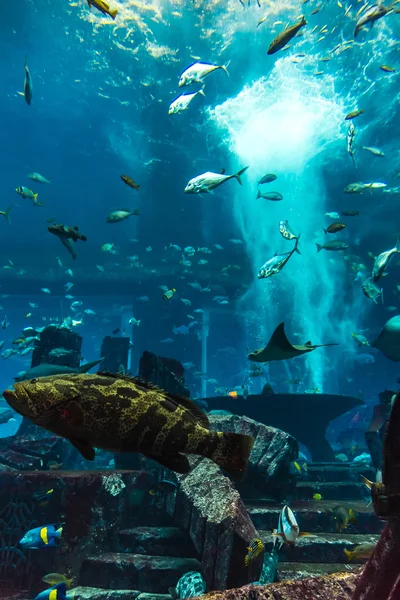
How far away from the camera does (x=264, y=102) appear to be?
21031mm

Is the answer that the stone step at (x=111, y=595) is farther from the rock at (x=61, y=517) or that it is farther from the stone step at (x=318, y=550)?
the stone step at (x=318, y=550)

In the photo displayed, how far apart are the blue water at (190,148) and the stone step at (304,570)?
710 inches

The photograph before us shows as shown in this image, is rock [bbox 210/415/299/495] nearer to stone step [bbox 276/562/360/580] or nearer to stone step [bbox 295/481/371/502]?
stone step [bbox 295/481/371/502]

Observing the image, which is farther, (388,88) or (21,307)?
(21,307)

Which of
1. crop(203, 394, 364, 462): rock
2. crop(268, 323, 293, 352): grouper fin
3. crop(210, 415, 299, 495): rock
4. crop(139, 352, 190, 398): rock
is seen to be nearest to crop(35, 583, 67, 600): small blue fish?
crop(268, 323, 293, 352): grouper fin

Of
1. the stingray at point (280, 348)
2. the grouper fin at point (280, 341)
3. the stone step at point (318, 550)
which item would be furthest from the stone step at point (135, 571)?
the grouper fin at point (280, 341)

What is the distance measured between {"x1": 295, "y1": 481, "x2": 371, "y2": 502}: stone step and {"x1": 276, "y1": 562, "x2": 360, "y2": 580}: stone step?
3481 millimetres

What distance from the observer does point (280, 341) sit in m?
4.46

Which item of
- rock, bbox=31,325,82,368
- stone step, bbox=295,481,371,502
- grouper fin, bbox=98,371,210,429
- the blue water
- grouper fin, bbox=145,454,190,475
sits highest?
the blue water

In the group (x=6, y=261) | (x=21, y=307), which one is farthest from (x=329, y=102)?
(x=21, y=307)

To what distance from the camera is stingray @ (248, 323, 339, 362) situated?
4.37 metres

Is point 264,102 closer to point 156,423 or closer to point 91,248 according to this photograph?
point 91,248

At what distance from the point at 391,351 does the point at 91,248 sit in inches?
990

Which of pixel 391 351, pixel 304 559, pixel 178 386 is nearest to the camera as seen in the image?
pixel 304 559
